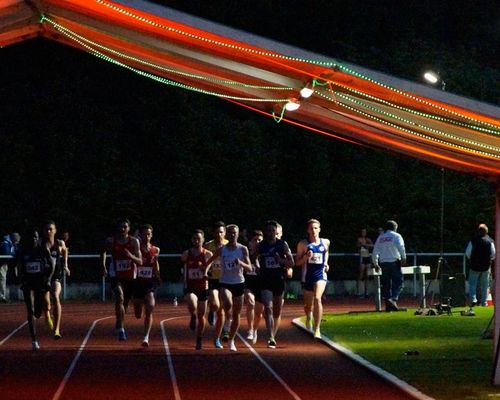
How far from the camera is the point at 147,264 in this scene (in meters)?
24.7

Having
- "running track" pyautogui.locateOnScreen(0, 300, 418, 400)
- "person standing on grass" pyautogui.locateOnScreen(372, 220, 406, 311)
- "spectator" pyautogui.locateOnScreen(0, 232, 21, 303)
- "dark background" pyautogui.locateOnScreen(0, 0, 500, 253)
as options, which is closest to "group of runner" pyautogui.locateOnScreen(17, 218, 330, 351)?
"running track" pyautogui.locateOnScreen(0, 300, 418, 400)

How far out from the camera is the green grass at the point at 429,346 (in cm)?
1805

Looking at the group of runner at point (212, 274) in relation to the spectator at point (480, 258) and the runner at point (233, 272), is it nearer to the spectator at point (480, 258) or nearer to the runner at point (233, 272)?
the runner at point (233, 272)

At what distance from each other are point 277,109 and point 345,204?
3177 centimetres

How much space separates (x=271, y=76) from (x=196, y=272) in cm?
814

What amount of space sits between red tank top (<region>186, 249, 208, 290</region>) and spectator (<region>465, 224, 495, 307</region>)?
10953 millimetres

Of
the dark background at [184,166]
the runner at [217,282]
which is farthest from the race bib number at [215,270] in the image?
the dark background at [184,166]

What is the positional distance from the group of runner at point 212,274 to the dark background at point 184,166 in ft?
67.7

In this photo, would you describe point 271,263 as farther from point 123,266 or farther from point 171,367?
point 171,367

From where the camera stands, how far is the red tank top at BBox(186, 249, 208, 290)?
24.1m

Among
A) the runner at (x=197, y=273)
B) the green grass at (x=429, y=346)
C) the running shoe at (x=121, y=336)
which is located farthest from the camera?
the running shoe at (x=121, y=336)

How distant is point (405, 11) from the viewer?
199 feet

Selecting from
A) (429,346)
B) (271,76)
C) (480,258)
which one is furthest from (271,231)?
(480,258)

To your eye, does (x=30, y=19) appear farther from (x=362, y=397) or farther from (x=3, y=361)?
(x=3, y=361)
